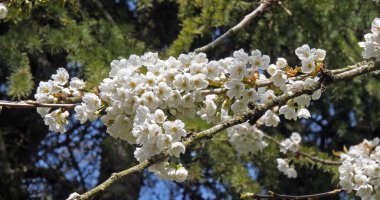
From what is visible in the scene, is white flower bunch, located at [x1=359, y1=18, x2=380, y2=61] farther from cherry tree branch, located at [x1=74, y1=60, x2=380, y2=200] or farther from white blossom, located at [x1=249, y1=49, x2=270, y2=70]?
white blossom, located at [x1=249, y1=49, x2=270, y2=70]

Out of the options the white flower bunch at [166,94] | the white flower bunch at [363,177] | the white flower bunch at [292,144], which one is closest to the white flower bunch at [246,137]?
the white flower bunch at [292,144]

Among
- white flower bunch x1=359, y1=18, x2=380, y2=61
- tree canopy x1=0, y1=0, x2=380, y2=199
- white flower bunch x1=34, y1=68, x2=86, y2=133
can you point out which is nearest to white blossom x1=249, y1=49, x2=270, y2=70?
white flower bunch x1=359, y1=18, x2=380, y2=61

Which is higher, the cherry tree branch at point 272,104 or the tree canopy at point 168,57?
the tree canopy at point 168,57

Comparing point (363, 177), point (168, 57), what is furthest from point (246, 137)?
point (363, 177)

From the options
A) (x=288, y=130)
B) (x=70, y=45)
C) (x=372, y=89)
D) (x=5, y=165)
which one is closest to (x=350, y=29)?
(x=372, y=89)

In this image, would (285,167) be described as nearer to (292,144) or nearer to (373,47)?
(292,144)

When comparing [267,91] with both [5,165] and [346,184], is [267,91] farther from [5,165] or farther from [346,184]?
[5,165]

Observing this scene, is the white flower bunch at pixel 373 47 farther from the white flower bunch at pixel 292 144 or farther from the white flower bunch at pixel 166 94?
the white flower bunch at pixel 292 144
